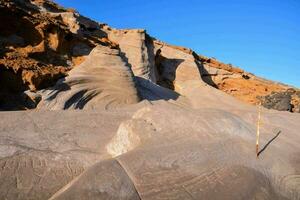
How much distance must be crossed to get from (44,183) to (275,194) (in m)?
2.00

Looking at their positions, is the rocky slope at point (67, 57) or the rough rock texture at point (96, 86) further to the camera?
the rocky slope at point (67, 57)

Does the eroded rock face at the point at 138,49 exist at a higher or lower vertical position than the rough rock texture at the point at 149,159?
higher

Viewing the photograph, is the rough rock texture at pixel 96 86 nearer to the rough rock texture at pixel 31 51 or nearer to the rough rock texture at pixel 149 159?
the rough rock texture at pixel 31 51

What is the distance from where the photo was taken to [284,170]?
143 inches

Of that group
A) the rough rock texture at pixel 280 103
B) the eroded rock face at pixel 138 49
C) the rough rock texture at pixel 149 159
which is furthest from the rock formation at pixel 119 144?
the rough rock texture at pixel 280 103

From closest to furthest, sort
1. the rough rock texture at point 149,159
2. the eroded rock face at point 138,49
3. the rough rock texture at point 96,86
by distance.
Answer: the rough rock texture at point 149,159, the rough rock texture at point 96,86, the eroded rock face at point 138,49

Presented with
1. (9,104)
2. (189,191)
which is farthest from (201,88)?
(189,191)

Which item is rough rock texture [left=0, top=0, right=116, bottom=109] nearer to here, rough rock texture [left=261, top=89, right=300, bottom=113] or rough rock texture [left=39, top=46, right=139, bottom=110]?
rough rock texture [left=39, top=46, right=139, bottom=110]

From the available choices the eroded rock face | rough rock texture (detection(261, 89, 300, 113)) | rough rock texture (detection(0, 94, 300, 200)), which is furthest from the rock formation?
rough rock texture (detection(261, 89, 300, 113))

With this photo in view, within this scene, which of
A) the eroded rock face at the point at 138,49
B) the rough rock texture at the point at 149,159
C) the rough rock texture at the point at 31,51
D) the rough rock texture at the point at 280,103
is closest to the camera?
the rough rock texture at the point at 149,159

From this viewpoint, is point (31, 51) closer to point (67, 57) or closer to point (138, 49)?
point (67, 57)

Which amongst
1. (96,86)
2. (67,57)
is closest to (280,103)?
(67,57)

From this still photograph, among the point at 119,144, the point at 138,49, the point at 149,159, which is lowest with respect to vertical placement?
the point at 119,144

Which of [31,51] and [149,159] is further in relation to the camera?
[31,51]
